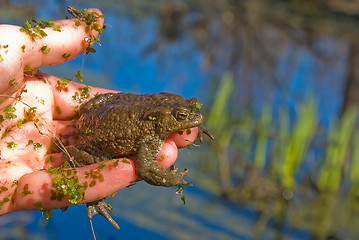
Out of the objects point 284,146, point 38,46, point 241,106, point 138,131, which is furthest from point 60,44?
A: point 241,106

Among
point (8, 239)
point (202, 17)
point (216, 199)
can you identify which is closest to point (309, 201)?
point (216, 199)

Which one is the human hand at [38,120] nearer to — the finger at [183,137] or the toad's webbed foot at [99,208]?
the finger at [183,137]

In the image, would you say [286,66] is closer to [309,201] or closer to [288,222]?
[309,201]

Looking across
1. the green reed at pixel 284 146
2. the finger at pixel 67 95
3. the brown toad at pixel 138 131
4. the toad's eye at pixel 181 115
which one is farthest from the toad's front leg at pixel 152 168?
the green reed at pixel 284 146

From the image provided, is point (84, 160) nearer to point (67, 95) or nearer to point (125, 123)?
point (125, 123)

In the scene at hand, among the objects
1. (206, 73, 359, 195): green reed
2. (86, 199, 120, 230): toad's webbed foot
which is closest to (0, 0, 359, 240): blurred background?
(206, 73, 359, 195): green reed
